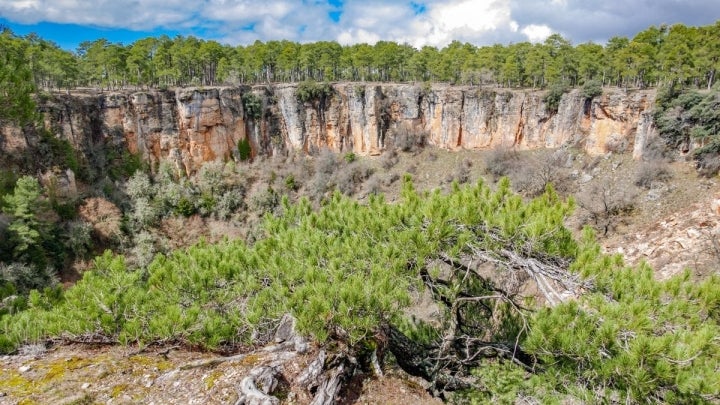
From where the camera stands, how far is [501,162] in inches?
1171

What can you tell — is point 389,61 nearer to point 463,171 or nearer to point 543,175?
point 463,171

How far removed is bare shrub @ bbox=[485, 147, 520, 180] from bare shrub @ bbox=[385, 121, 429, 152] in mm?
6631

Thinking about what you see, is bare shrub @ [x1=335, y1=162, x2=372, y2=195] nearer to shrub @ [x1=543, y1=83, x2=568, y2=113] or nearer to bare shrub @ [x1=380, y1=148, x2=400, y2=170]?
bare shrub @ [x1=380, y1=148, x2=400, y2=170]

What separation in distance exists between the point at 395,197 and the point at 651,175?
15.3 m

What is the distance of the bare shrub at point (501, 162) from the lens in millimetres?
29297

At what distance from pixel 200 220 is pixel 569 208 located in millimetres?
27003

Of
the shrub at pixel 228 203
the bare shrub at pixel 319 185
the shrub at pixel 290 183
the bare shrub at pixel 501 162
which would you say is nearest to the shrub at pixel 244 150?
the shrub at pixel 228 203

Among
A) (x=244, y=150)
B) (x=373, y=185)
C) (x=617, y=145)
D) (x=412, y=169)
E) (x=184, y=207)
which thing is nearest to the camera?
(x=617, y=145)

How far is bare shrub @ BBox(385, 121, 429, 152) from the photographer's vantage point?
35.2 m

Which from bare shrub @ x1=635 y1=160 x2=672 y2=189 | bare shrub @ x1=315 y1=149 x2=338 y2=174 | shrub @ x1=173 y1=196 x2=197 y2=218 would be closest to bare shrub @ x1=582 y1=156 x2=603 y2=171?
bare shrub @ x1=635 y1=160 x2=672 y2=189

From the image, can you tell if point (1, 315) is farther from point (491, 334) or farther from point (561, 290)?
point (561, 290)

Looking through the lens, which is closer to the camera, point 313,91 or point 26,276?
point 26,276

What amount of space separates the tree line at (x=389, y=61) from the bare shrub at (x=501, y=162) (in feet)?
22.2

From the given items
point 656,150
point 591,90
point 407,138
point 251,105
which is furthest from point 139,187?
point 656,150
